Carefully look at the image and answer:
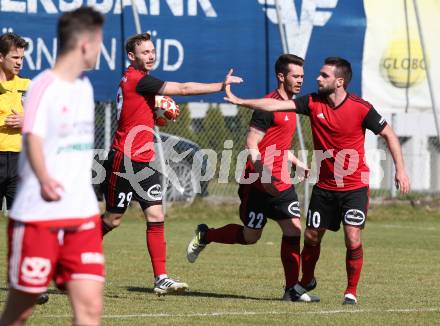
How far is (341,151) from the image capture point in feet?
32.6

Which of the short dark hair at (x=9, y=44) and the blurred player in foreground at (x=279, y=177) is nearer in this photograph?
the short dark hair at (x=9, y=44)

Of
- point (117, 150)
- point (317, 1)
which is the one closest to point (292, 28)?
point (317, 1)

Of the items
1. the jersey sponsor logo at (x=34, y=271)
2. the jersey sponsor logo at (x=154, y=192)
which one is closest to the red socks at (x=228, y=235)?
the jersey sponsor logo at (x=154, y=192)

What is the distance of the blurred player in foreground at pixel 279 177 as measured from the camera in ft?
33.5

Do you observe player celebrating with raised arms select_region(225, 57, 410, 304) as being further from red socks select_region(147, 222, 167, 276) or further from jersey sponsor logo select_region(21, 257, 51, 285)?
jersey sponsor logo select_region(21, 257, 51, 285)

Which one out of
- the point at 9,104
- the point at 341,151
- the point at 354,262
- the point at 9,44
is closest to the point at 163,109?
the point at 9,104

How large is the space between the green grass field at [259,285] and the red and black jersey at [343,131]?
115cm

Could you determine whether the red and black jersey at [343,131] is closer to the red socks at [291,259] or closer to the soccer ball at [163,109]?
the red socks at [291,259]

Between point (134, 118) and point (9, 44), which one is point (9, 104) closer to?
point (9, 44)

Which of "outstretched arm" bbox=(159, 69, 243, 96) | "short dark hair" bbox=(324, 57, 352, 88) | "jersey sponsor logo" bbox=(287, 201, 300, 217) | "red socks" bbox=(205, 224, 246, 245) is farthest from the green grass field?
"short dark hair" bbox=(324, 57, 352, 88)

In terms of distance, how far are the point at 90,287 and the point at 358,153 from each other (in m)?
4.60

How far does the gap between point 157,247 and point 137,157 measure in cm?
88

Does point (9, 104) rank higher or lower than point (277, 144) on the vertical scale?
higher

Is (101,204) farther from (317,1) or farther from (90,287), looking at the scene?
(90,287)
